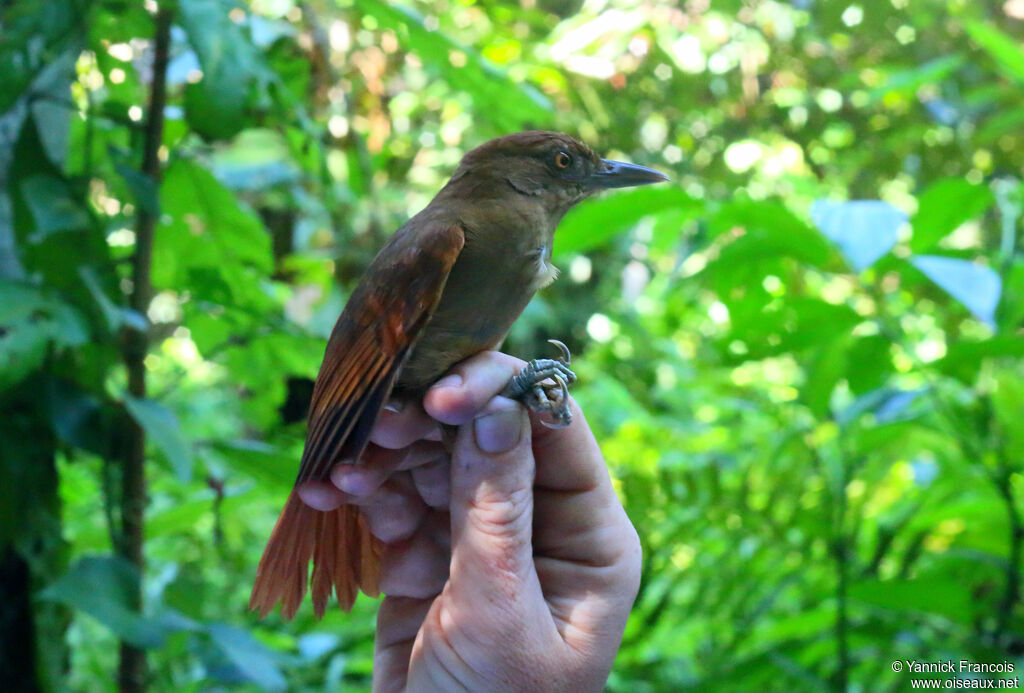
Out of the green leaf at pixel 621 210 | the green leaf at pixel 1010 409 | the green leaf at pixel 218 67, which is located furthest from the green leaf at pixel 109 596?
the green leaf at pixel 1010 409

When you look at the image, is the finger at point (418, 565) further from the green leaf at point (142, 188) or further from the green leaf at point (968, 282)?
the green leaf at point (968, 282)

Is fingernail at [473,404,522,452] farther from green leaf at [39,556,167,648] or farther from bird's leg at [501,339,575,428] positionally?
green leaf at [39,556,167,648]

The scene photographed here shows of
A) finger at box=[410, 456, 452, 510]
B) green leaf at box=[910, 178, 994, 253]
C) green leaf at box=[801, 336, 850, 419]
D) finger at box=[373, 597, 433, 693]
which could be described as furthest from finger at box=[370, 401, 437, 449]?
green leaf at box=[910, 178, 994, 253]

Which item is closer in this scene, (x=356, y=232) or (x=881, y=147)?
(x=356, y=232)

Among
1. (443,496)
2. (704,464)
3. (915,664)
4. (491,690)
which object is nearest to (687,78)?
(704,464)

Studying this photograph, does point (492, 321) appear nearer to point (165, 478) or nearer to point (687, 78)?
point (165, 478)

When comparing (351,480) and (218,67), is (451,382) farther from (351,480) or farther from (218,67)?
(218,67)

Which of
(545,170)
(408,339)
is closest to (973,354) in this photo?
(545,170)

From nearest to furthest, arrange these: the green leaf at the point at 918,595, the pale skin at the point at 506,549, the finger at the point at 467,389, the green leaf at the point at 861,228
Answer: the pale skin at the point at 506,549, the finger at the point at 467,389, the green leaf at the point at 861,228, the green leaf at the point at 918,595
